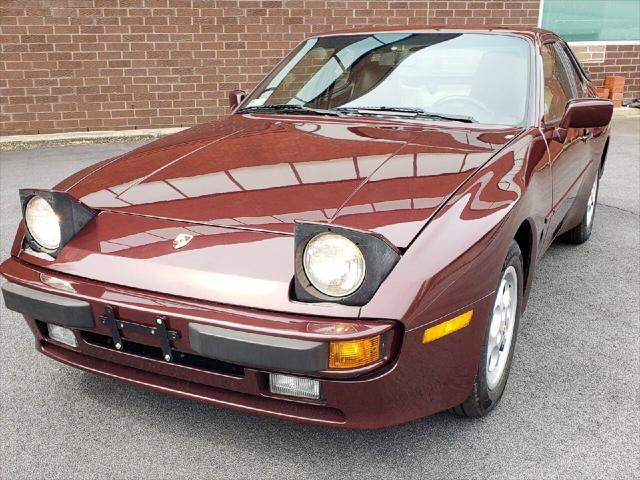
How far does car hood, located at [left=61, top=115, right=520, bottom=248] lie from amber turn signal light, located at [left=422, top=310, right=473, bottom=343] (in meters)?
0.26

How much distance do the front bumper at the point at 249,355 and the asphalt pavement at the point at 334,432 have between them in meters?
0.25

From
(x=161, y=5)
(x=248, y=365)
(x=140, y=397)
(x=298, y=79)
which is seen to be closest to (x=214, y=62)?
(x=161, y=5)

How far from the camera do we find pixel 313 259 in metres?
1.78

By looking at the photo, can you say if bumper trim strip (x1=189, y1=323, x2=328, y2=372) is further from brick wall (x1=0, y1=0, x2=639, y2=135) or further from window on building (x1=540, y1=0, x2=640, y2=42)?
window on building (x1=540, y1=0, x2=640, y2=42)

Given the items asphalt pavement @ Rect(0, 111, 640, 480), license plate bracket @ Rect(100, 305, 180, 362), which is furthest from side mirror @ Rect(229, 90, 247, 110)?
license plate bracket @ Rect(100, 305, 180, 362)

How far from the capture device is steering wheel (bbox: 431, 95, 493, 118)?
287 centimetres

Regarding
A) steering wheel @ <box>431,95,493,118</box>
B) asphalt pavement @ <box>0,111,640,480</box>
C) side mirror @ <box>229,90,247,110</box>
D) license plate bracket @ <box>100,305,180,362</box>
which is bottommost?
asphalt pavement @ <box>0,111,640,480</box>

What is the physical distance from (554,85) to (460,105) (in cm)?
69

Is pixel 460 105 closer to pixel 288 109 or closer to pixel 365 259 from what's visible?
pixel 288 109

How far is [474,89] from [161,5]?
20.6 feet

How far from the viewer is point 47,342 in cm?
227

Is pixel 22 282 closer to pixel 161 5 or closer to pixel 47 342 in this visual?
pixel 47 342

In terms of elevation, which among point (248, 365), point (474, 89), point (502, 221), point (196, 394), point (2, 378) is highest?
point (474, 89)

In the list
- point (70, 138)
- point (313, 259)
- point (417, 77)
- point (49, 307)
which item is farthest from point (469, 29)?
point (70, 138)
